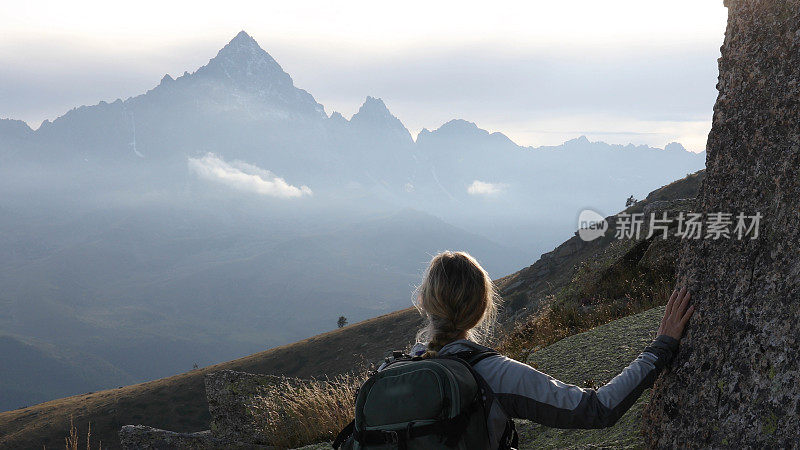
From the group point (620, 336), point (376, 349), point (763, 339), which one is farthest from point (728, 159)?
point (376, 349)

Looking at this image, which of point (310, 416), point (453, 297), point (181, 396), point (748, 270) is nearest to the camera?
point (453, 297)

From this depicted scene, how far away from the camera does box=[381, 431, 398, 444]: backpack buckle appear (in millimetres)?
3670

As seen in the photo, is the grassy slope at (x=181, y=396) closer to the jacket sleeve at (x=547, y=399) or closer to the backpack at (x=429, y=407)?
the jacket sleeve at (x=547, y=399)

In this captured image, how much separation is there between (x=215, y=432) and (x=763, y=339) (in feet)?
35.9

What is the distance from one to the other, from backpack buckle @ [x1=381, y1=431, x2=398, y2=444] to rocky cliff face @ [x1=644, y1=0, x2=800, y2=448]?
6.89 feet

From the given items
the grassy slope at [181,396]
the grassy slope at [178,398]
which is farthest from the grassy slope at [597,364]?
the grassy slope at [178,398]

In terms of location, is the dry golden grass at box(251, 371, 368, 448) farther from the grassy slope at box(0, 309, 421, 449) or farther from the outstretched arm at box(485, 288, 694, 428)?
the grassy slope at box(0, 309, 421, 449)

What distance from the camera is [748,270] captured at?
4.15 meters

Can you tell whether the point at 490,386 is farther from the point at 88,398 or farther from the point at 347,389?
the point at 88,398

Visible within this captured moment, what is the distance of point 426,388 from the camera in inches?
143

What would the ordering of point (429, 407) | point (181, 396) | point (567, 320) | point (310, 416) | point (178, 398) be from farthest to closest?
point (181, 396)
point (178, 398)
point (567, 320)
point (310, 416)
point (429, 407)

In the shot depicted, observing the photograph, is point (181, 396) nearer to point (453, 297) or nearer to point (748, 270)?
point (453, 297)

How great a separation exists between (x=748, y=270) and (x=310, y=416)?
23.7 feet

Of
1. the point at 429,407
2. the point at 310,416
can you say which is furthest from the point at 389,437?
the point at 310,416
